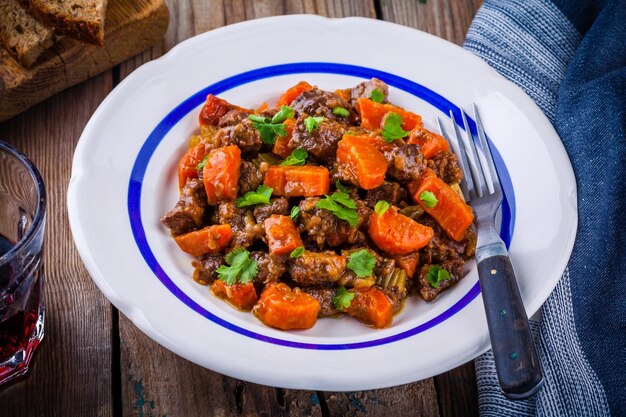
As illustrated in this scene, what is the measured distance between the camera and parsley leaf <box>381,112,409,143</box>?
3762 millimetres

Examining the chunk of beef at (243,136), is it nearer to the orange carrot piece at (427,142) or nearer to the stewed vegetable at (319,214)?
the stewed vegetable at (319,214)

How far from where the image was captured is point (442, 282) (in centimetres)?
346

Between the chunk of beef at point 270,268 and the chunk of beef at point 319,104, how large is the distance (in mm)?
917

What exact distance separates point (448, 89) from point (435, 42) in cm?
33

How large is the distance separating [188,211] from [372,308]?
3.40ft

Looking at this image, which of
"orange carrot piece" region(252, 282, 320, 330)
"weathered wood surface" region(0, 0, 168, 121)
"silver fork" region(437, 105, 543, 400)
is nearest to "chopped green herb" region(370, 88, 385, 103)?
"silver fork" region(437, 105, 543, 400)

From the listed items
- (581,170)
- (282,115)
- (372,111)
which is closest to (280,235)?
(282,115)

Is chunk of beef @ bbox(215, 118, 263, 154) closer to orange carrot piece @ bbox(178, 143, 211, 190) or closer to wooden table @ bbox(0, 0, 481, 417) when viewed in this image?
orange carrot piece @ bbox(178, 143, 211, 190)

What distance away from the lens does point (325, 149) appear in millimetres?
3715

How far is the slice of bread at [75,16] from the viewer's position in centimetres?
429

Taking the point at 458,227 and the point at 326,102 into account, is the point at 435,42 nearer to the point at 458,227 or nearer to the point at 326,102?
the point at 326,102

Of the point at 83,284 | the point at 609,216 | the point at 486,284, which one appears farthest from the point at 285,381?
the point at 609,216

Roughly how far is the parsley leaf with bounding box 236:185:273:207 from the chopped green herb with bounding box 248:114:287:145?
11.8 inches

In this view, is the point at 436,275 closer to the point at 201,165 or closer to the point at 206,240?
the point at 206,240
